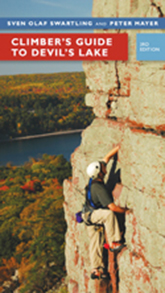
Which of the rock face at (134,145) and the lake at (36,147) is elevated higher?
the rock face at (134,145)

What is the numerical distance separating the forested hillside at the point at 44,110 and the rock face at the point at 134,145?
3561 cm

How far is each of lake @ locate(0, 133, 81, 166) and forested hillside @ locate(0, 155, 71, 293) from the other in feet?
64.6

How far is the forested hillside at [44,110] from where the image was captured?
45375mm

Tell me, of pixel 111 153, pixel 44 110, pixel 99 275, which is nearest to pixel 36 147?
pixel 44 110

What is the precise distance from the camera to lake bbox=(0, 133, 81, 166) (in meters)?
43.9

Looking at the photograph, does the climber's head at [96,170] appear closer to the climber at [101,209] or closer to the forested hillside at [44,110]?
the climber at [101,209]

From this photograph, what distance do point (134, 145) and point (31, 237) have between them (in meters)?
13.6

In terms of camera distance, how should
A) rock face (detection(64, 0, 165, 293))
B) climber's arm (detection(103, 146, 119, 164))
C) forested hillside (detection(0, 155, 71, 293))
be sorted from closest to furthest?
rock face (detection(64, 0, 165, 293)) < climber's arm (detection(103, 146, 119, 164)) < forested hillside (detection(0, 155, 71, 293))

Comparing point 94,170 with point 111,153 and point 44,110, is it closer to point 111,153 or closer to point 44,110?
point 111,153

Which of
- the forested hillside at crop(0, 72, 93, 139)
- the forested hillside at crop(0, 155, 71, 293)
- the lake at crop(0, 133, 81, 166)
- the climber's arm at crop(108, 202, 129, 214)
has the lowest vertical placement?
the lake at crop(0, 133, 81, 166)

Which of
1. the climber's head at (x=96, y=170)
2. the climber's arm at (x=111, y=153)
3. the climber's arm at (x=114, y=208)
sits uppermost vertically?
the climber's arm at (x=111, y=153)

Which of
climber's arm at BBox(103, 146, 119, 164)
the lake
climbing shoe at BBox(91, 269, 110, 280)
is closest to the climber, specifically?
climber's arm at BBox(103, 146, 119, 164)

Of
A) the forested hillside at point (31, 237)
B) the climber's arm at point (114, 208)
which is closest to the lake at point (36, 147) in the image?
the forested hillside at point (31, 237)

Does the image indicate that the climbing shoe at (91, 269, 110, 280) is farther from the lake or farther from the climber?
the lake
